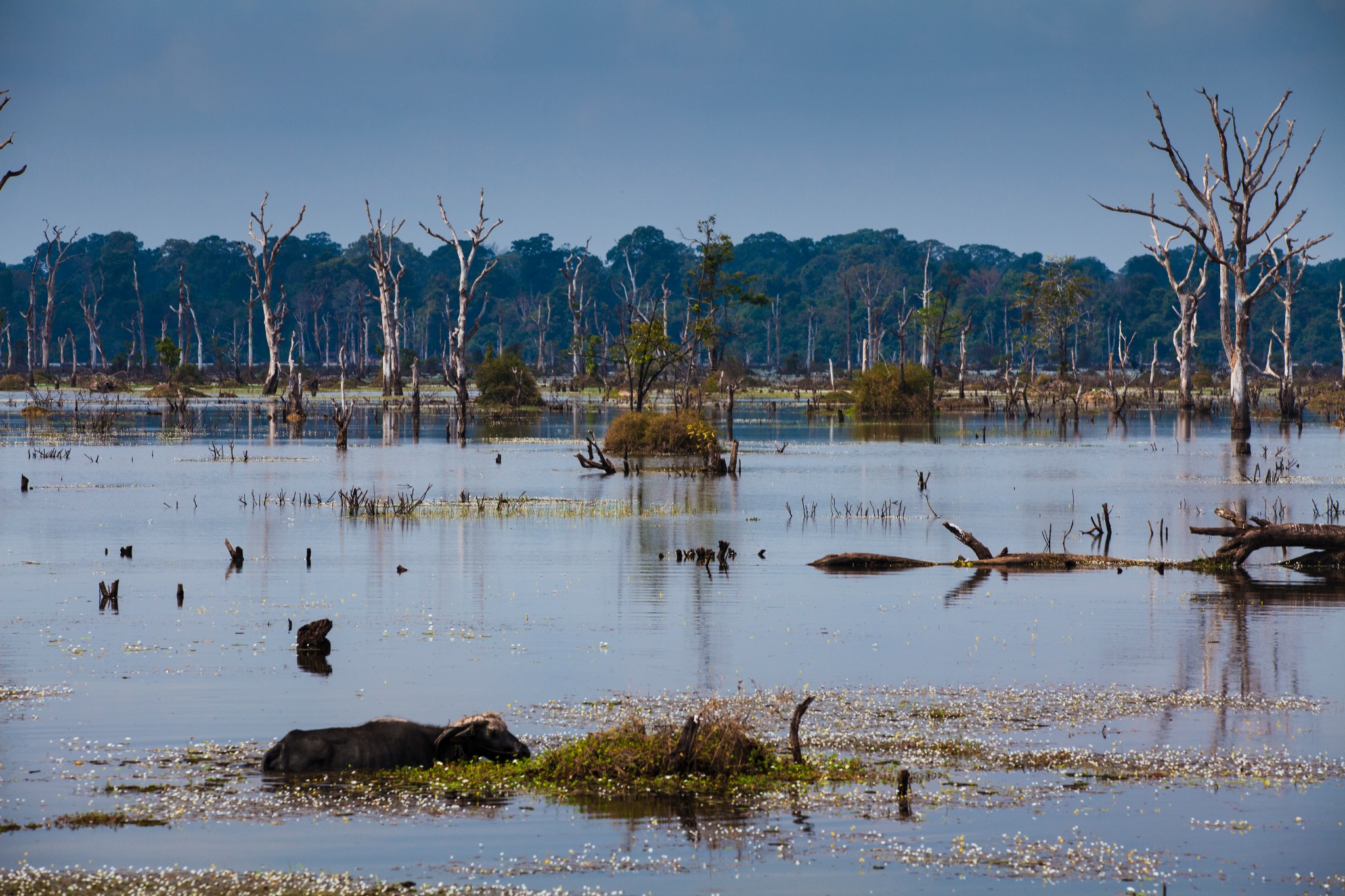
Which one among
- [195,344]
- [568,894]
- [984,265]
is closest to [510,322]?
[195,344]

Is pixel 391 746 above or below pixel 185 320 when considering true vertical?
below

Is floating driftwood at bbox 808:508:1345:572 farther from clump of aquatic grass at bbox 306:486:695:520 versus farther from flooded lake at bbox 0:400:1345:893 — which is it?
clump of aquatic grass at bbox 306:486:695:520

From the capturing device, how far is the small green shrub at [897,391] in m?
69.4

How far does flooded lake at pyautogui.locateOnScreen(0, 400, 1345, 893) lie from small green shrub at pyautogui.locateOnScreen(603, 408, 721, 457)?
11402mm

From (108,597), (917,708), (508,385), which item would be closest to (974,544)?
(917,708)

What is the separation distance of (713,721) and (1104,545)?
48.3ft

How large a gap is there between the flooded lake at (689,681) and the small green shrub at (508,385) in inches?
1770

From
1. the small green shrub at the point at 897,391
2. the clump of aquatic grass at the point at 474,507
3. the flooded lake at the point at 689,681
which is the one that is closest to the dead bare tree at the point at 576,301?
the small green shrub at the point at 897,391

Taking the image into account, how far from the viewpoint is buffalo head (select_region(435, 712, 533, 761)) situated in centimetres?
972

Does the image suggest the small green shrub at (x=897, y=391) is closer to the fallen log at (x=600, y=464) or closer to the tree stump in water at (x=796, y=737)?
the fallen log at (x=600, y=464)

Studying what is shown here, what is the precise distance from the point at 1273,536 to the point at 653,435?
24.9 m

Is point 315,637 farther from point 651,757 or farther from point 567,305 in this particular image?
point 567,305

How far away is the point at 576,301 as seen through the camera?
9369cm

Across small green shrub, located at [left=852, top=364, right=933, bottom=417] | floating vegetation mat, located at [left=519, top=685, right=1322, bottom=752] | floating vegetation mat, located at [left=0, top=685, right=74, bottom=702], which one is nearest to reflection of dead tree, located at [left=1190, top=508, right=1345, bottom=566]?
floating vegetation mat, located at [left=519, top=685, right=1322, bottom=752]
